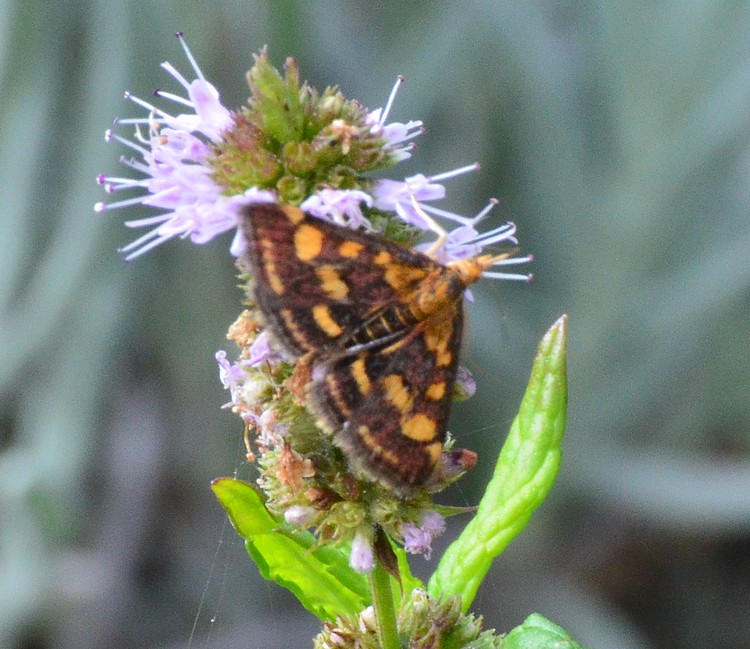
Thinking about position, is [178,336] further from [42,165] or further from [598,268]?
[598,268]

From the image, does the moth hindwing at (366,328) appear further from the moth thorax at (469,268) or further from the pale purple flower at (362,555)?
the pale purple flower at (362,555)

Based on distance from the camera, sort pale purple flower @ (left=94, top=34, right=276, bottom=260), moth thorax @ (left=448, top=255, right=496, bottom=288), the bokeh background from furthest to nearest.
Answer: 1. the bokeh background
2. moth thorax @ (left=448, top=255, right=496, bottom=288)
3. pale purple flower @ (left=94, top=34, right=276, bottom=260)

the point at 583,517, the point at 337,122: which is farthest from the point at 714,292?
the point at 337,122

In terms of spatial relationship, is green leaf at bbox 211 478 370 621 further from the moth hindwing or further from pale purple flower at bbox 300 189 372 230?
pale purple flower at bbox 300 189 372 230

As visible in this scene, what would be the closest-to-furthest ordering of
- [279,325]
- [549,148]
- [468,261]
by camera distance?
1. [279,325]
2. [468,261]
3. [549,148]

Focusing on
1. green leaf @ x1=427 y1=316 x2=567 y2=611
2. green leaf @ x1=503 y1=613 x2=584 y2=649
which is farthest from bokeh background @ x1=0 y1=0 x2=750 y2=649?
green leaf @ x1=503 y1=613 x2=584 y2=649

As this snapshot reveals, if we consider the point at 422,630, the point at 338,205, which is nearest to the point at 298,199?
the point at 338,205
